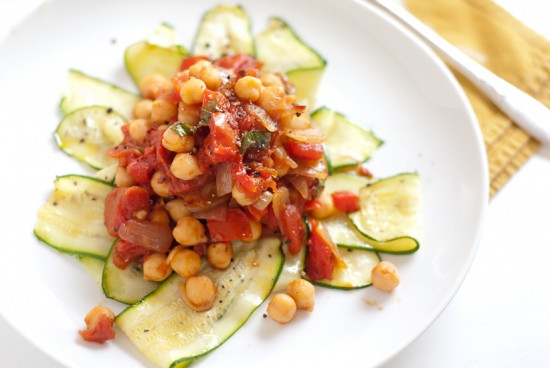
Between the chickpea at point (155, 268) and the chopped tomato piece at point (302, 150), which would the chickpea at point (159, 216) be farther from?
the chopped tomato piece at point (302, 150)

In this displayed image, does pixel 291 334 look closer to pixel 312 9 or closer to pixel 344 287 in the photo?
pixel 344 287

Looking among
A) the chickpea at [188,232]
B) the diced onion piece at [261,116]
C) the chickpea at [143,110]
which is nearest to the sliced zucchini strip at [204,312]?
the chickpea at [188,232]

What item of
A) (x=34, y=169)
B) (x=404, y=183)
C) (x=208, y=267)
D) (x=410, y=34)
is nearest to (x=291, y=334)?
(x=208, y=267)

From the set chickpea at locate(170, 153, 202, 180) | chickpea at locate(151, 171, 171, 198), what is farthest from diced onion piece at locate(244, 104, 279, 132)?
chickpea at locate(151, 171, 171, 198)

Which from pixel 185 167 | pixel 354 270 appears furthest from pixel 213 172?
pixel 354 270

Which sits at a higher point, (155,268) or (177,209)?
(177,209)

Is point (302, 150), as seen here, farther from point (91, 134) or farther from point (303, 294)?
point (91, 134)
